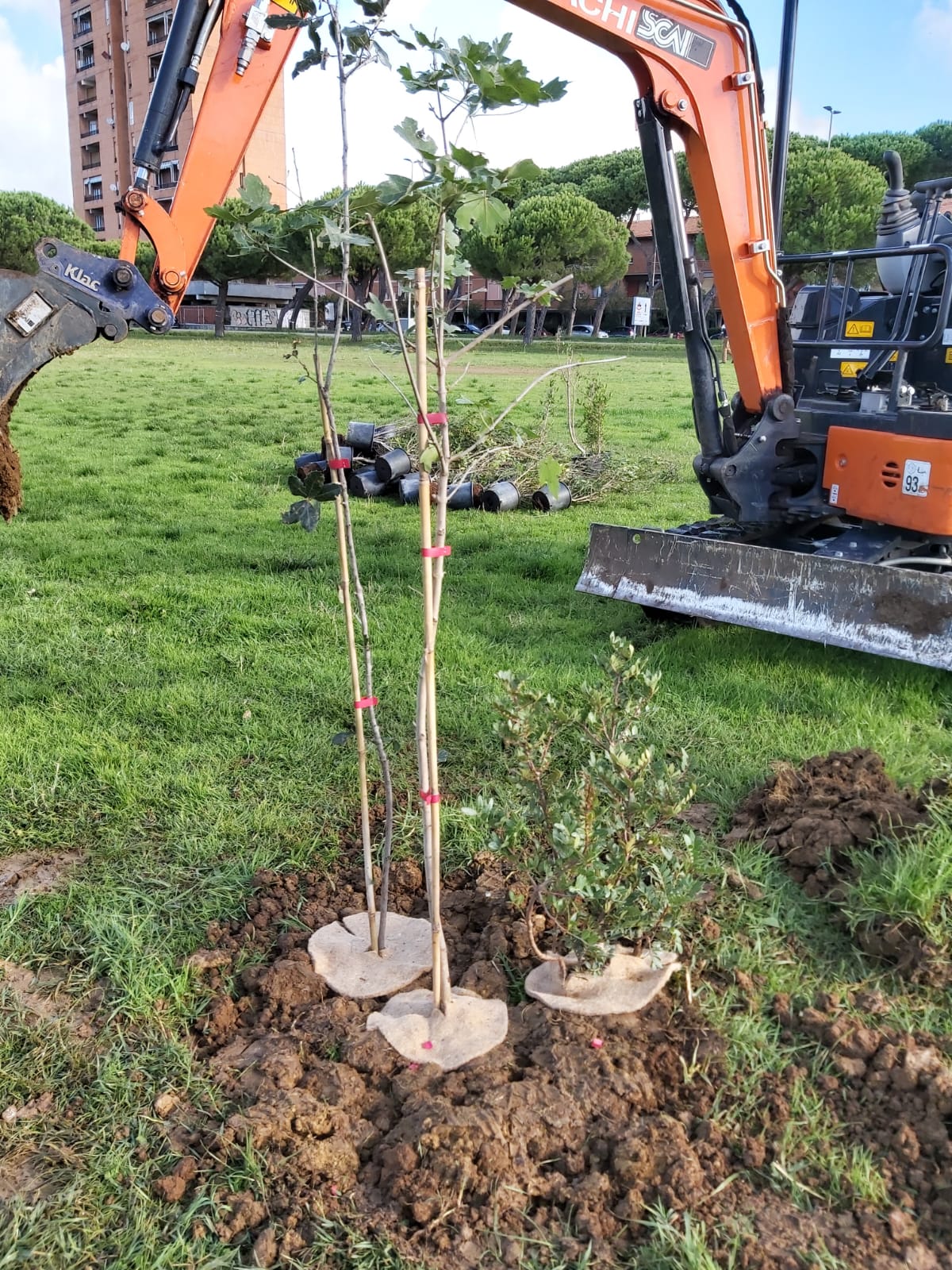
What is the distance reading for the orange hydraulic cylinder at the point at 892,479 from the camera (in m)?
4.71

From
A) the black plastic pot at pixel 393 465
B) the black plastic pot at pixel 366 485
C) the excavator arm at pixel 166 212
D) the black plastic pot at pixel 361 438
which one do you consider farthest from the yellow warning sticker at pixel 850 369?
the black plastic pot at pixel 361 438

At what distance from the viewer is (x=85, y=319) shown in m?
3.99

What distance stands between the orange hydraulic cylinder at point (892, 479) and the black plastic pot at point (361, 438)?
18.2ft

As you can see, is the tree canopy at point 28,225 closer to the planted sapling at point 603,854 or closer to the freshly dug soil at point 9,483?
the freshly dug soil at point 9,483

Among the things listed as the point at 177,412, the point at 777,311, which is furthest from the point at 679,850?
the point at 177,412

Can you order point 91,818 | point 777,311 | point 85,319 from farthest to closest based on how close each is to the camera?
point 777,311, point 85,319, point 91,818

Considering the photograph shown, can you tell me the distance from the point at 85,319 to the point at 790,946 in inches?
141

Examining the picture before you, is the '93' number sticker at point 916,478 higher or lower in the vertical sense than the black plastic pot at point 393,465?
higher

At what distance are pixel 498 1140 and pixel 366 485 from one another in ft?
25.4

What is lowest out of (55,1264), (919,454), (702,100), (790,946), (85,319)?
(55,1264)

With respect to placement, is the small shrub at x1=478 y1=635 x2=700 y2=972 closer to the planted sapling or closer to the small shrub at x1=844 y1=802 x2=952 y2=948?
the planted sapling

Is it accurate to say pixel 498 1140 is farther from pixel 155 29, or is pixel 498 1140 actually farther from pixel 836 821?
pixel 155 29

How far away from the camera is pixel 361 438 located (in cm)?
988

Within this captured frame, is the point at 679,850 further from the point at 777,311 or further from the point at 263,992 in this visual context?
the point at 777,311
